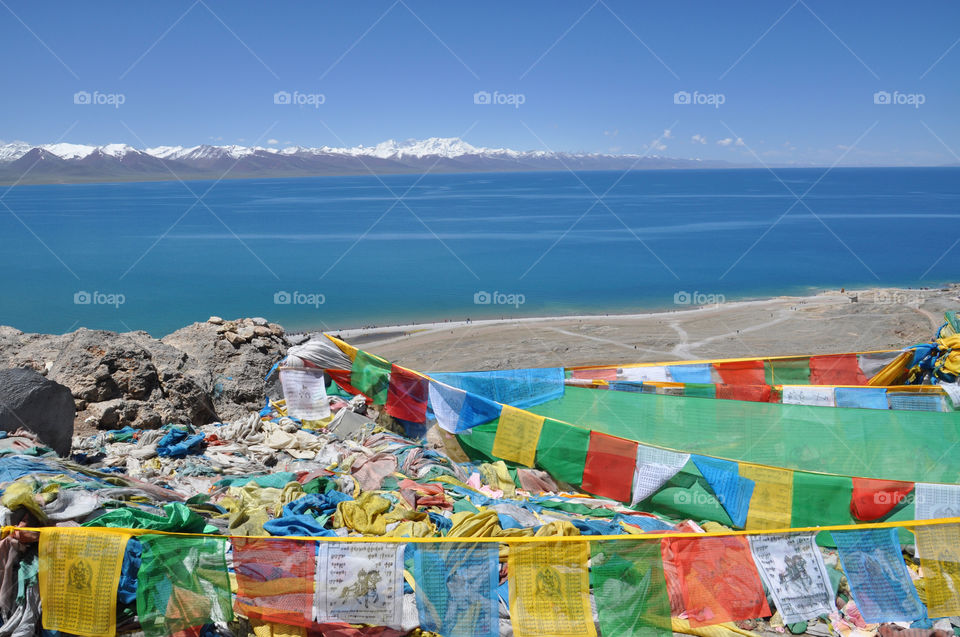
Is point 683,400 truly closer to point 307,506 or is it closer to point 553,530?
point 553,530

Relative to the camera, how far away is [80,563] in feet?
14.8

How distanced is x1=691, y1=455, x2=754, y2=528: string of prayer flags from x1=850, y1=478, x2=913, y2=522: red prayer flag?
994 mm

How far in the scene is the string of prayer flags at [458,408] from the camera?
28.9 feet

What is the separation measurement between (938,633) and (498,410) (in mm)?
4989

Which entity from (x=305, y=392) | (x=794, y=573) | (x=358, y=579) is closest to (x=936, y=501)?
(x=794, y=573)

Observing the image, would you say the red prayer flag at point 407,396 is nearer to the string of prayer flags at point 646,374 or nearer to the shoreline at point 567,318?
the string of prayer flags at point 646,374

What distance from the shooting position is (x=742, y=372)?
429 inches

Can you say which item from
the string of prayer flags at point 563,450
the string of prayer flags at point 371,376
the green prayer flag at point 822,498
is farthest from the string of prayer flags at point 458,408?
the green prayer flag at point 822,498

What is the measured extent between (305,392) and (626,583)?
22.2 ft

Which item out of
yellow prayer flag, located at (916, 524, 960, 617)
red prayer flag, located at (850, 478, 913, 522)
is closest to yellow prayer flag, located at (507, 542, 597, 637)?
yellow prayer flag, located at (916, 524, 960, 617)

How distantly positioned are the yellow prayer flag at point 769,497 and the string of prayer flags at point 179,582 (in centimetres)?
505

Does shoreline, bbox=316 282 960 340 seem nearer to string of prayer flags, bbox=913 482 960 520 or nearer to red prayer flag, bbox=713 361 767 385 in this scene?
red prayer flag, bbox=713 361 767 385

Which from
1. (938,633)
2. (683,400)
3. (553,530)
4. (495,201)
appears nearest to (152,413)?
(553,530)

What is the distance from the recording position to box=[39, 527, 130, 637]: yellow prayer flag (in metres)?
4.46
